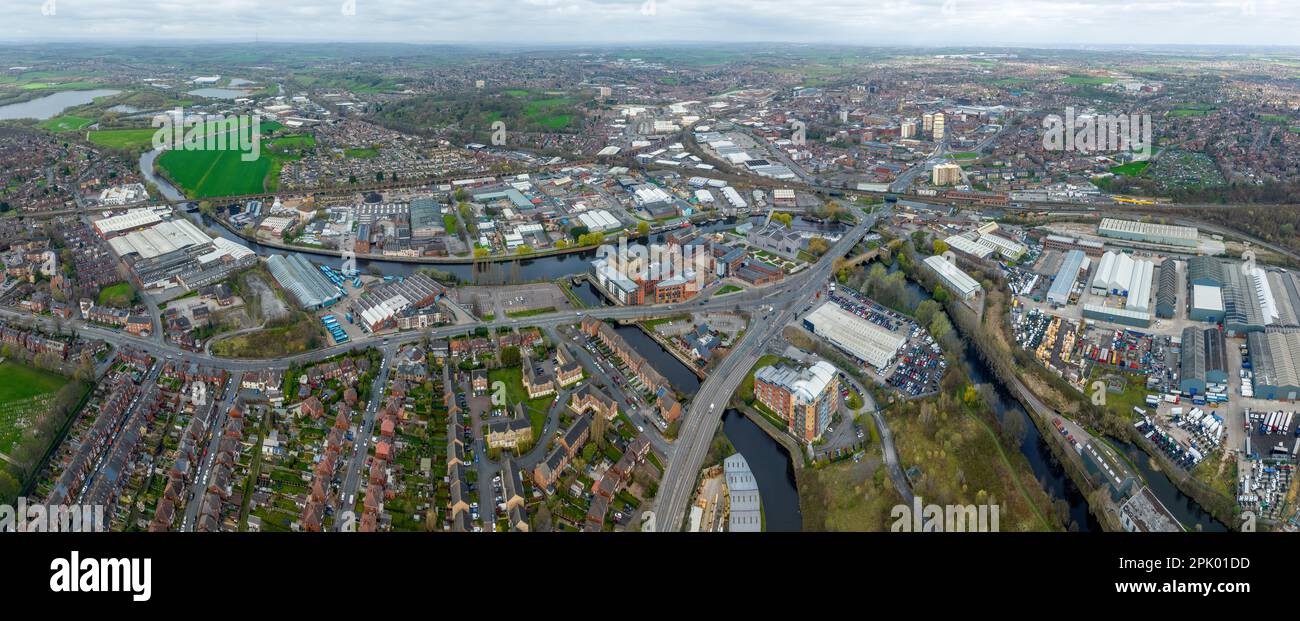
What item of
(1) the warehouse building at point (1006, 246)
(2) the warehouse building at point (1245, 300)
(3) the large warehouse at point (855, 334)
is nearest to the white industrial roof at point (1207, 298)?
(2) the warehouse building at point (1245, 300)

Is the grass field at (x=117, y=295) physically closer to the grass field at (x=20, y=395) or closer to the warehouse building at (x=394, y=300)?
the grass field at (x=20, y=395)

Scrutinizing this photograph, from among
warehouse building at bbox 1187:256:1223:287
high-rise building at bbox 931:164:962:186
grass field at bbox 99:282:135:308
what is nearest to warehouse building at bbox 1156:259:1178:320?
warehouse building at bbox 1187:256:1223:287

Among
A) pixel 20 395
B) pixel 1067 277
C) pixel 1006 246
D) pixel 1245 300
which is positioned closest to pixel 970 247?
pixel 1006 246

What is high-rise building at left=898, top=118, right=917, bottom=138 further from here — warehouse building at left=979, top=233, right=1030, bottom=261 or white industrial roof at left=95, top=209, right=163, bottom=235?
white industrial roof at left=95, top=209, right=163, bottom=235

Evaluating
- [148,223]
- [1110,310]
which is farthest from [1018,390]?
[148,223]

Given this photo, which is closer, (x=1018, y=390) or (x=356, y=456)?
(x=356, y=456)

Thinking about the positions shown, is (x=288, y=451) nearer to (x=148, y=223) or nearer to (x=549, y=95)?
(x=148, y=223)

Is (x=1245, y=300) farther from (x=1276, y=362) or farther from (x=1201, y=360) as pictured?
(x=1201, y=360)
